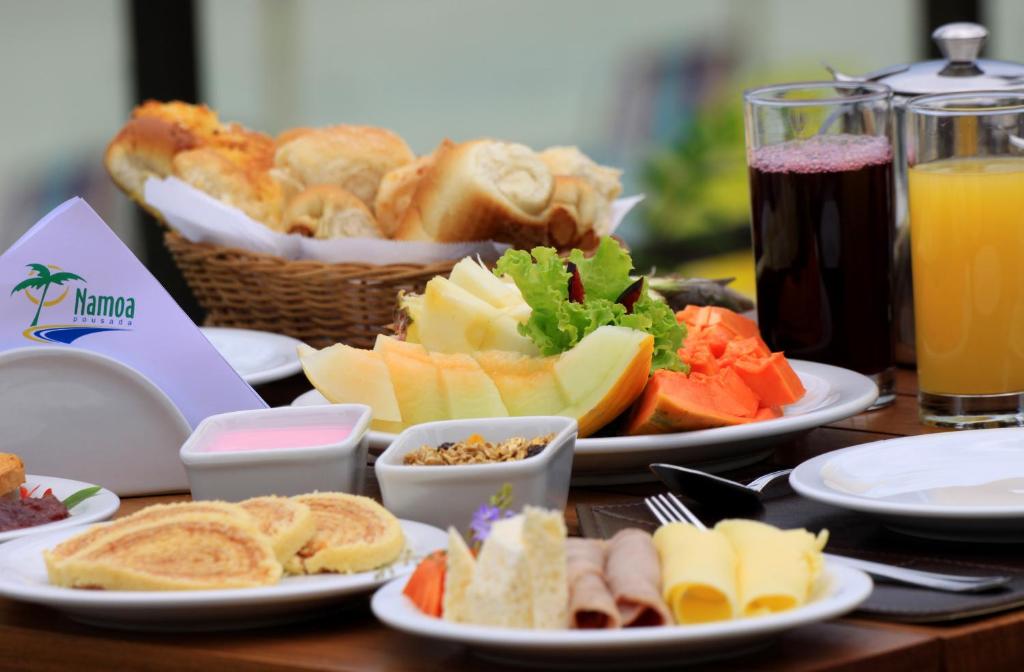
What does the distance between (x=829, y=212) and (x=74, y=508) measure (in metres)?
0.88

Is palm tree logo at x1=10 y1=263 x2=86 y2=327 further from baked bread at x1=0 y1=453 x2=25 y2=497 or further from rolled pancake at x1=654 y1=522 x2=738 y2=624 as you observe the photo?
rolled pancake at x1=654 y1=522 x2=738 y2=624

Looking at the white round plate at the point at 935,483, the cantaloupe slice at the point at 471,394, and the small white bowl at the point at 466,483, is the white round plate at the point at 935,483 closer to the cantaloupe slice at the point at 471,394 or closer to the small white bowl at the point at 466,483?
the small white bowl at the point at 466,483

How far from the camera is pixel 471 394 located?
1.44 m

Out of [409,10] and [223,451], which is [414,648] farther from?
[409,10]

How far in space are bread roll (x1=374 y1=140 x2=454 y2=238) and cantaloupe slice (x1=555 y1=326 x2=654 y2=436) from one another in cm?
89

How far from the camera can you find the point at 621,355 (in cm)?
139

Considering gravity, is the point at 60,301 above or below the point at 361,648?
above

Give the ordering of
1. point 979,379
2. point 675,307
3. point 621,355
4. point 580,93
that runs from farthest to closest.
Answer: point 580,93
point 675,307
point 979,379
point 621,355

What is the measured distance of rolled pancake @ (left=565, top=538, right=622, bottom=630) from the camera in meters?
0.86

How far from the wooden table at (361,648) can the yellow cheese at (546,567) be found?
0.07 m

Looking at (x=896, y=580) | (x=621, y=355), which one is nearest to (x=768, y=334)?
(x=621, y=355)

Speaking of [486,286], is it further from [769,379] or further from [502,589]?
[502,589]

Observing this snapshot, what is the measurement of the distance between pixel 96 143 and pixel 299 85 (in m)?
0.64

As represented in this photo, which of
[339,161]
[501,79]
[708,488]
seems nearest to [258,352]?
[339,161]
